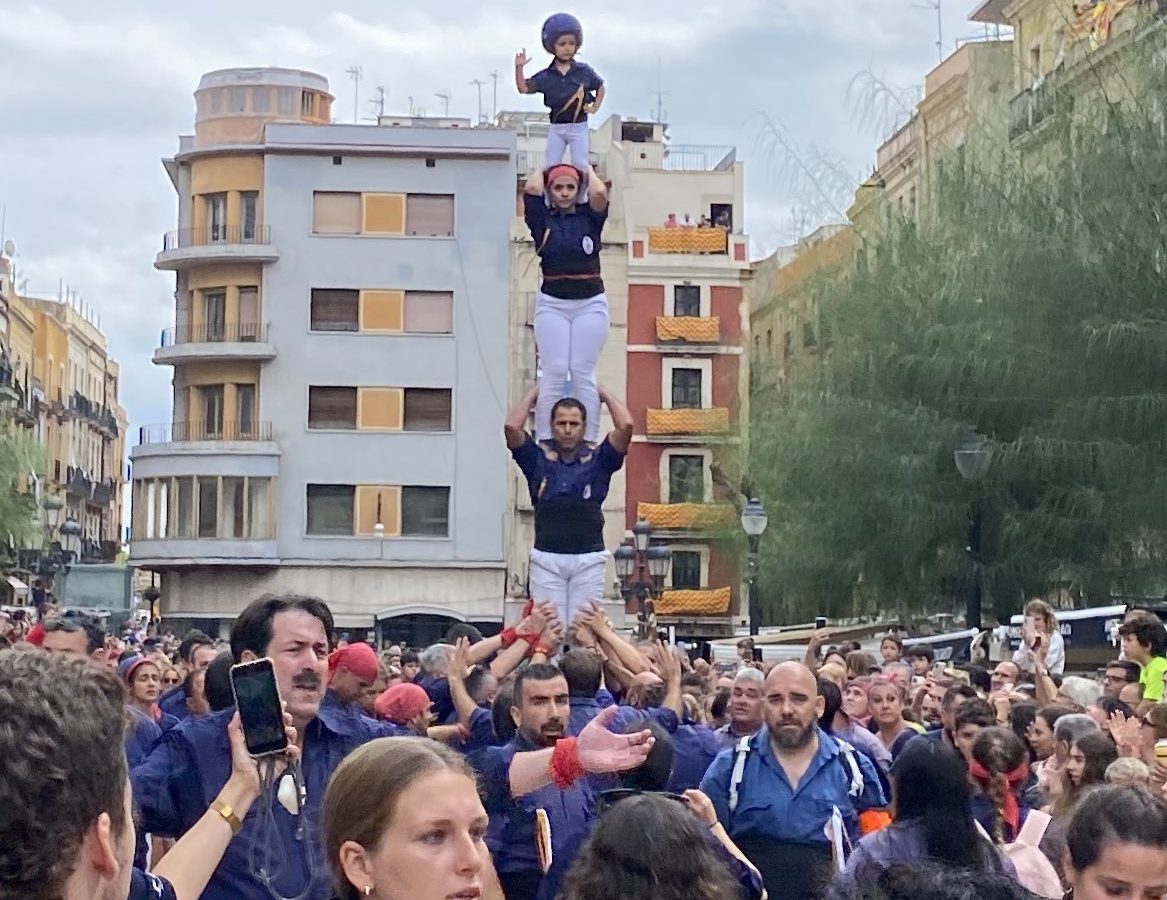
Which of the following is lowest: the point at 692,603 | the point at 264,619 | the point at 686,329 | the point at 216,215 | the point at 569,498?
the point at 692,603

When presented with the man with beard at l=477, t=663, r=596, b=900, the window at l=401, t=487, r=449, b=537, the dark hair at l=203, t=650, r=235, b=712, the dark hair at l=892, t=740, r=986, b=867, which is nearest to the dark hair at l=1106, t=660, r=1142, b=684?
the man with beard at l=477, t=663, r=596, b=900

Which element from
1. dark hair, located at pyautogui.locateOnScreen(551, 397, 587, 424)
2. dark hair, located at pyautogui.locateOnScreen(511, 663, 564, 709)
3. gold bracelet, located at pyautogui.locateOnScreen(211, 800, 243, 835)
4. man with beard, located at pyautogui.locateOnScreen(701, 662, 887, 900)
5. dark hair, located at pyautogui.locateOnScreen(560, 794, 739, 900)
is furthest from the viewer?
dark hair, located at pyautogui.locateOnScreen(551, 397, 587, 424)

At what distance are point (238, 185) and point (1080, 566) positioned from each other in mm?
31762

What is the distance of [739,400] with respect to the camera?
57.2 m

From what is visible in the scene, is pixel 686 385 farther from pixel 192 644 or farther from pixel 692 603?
pixel 192 644

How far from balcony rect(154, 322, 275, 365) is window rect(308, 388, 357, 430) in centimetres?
150

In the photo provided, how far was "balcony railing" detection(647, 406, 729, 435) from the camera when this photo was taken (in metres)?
58.0

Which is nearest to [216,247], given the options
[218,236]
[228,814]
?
[218,236]

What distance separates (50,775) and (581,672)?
5434 mm

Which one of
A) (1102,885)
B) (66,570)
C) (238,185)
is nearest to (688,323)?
(238,185)

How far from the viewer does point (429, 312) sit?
173 ft

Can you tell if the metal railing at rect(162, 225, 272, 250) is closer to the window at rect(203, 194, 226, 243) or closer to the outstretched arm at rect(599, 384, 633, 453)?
the window at rect(203, 194, 226, 243)

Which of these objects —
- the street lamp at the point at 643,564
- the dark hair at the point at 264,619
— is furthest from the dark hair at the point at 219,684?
the street lamp at the point at 643,564

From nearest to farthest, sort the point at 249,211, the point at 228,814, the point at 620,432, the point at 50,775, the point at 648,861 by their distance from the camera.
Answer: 1. the point at 50,775
2. the point at 648,861
3. the point at 228,814
4. the point at 620,432
5. the point at 249,211
